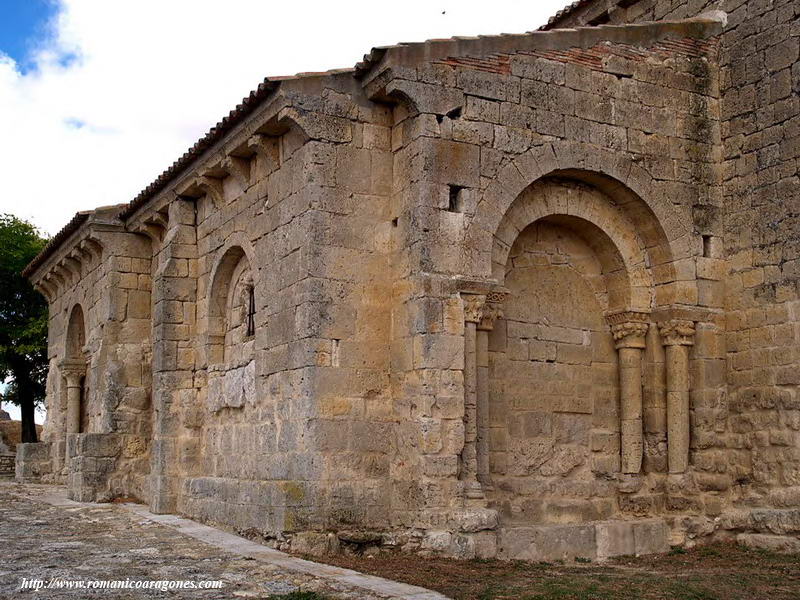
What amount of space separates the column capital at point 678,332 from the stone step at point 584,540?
2077 millimetres

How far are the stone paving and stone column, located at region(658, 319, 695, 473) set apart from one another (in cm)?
452

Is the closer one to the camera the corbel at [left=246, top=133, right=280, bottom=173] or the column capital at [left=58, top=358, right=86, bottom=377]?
the corbel at [left=246, top=133, right=280, bottom=173]

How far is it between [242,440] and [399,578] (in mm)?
4023

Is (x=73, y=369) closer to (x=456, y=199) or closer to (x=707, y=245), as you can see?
(x=456, y=199)

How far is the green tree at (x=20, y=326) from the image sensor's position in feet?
92.0

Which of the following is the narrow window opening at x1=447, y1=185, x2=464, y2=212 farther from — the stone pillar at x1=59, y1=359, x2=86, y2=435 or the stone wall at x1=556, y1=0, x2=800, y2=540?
the stone pillar at x1=59, y1=359, x2=86, y2=435

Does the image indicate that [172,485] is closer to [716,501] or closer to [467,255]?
[467,255]

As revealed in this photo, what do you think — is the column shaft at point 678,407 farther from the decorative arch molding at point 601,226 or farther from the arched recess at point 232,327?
the arched recess at point 232,327

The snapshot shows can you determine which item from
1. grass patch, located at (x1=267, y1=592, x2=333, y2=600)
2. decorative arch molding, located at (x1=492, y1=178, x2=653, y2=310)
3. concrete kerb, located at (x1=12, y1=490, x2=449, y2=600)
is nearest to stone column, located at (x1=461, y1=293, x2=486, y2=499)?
decorative arch molding, located at (x1=492, y1=178, x2=653, y2=310)

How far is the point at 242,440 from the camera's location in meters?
12.1

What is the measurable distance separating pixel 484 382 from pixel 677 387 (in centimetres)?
250

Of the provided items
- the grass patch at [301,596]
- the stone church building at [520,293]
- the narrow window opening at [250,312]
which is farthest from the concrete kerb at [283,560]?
the narrow window opening at [250,312]

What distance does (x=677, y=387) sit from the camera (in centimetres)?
1152

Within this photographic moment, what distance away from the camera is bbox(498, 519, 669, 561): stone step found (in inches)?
403
